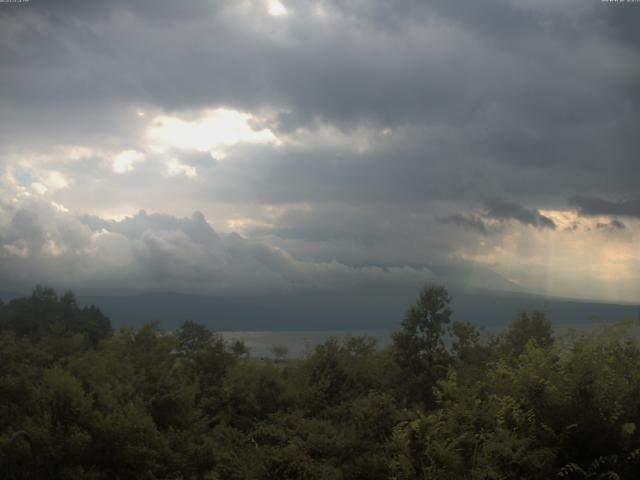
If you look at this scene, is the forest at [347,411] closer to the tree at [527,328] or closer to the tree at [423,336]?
the tree at [423,336]

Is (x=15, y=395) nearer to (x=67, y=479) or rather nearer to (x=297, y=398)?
(x=67, y=479)

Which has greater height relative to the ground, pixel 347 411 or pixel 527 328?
pixel 527 328

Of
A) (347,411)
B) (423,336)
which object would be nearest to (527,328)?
(423,336)

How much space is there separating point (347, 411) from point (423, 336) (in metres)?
6.74

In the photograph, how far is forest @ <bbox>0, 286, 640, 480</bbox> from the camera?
10.6 m

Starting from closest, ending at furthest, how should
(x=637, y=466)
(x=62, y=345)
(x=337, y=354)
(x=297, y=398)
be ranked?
(x=637, y=466) < (x=297, y=398) < (x=337, y=354) < (x=62, y=345)

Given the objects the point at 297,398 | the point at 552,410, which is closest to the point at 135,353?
the point at 297,398

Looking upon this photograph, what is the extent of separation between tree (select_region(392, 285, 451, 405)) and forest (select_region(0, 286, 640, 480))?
0.23 feet

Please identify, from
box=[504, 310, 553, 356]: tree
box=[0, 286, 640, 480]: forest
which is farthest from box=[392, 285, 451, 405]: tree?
box=[504, 310, 553, 356]: tree

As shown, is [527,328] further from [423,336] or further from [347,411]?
[347,411]

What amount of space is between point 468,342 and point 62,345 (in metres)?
22.9

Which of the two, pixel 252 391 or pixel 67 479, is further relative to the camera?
pixel 252 391

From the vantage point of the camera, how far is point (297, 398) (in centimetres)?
2789

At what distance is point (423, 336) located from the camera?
3022 centimetres
